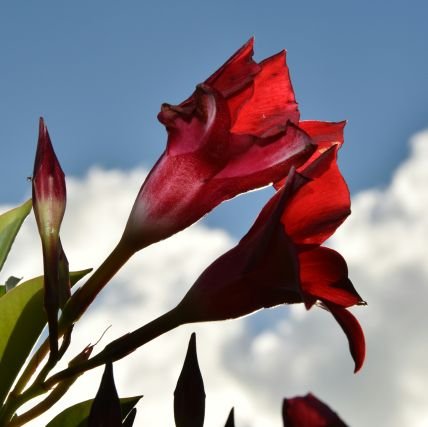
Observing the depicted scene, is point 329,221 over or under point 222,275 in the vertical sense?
over

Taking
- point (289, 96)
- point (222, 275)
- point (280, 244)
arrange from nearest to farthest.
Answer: point (280, 244), point (222, 275), point (289, 96)

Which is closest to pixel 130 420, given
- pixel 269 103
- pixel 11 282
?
pixel 269 103

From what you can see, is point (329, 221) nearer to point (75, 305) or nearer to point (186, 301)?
point (186, 301)

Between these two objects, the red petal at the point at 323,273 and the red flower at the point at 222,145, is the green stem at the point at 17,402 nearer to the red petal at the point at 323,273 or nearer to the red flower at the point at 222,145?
the red flower at the point at 222,145

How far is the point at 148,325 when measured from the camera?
1212 millimetres

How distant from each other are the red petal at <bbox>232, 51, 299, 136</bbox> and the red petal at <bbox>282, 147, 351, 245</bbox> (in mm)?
98

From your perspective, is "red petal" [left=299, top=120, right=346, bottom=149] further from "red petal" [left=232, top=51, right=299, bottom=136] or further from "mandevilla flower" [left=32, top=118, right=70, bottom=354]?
"mandevilla flower" [left=32, top=118, right=70, bottom=354]

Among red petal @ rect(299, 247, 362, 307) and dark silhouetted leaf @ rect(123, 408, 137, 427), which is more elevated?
red petal @ rect(299, 247, 362, 307)

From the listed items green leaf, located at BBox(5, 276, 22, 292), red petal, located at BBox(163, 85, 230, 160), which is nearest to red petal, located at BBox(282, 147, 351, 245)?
red petal, located at BBox(163, 85, 230, 160)

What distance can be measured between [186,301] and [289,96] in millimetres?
323

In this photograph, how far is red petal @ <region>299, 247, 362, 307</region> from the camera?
119cm

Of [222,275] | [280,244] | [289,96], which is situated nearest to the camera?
[280,244]

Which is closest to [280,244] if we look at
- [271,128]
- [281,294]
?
[281,294]

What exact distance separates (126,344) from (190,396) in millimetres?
107
